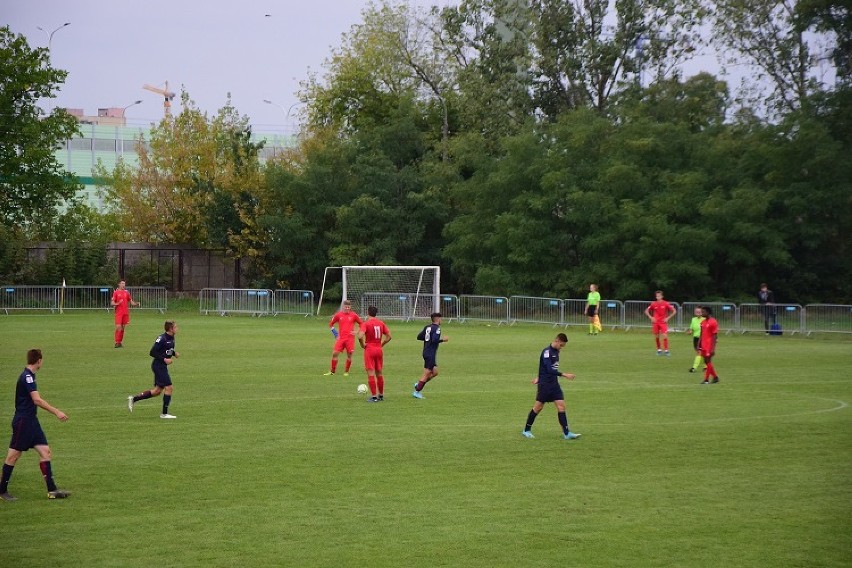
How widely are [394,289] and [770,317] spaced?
18.5 meters

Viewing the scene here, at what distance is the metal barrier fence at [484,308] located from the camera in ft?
166

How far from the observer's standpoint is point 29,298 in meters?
55.6

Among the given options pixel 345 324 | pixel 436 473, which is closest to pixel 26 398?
pixel 436 473

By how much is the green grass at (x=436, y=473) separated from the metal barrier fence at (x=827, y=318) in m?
15.1

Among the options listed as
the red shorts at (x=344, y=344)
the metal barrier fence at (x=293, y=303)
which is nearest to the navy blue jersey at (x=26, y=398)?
the red shorts at (x=344, y=344)

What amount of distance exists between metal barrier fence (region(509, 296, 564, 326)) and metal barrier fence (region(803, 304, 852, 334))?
34.8 feet

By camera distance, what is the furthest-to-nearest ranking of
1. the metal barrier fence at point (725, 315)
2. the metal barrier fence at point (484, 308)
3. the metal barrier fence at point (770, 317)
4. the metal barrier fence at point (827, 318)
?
the metal barrier fence at point (484, 308), the metal barrier fence at point (725, 315), the metal barrier fence at point (770, 317), the metal barrier fence at point (827, 318)

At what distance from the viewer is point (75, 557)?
35.7ft

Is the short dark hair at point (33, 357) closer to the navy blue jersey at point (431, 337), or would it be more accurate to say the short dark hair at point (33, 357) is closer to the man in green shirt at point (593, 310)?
the navy blue jersey at point (431, 337)

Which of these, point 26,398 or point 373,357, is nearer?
point 26,398

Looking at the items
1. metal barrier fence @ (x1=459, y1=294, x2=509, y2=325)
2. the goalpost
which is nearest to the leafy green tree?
the goalpost

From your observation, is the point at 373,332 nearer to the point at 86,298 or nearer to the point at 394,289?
the point at 394,289

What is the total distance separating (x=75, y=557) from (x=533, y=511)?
5.22 metres

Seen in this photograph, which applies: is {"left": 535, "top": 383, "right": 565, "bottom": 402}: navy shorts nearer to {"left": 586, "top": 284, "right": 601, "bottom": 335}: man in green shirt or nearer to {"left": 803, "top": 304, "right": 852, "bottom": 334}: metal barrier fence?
{"left": 586, "top": 284, "right": 601, "bottom": 335}: man in green shirt
